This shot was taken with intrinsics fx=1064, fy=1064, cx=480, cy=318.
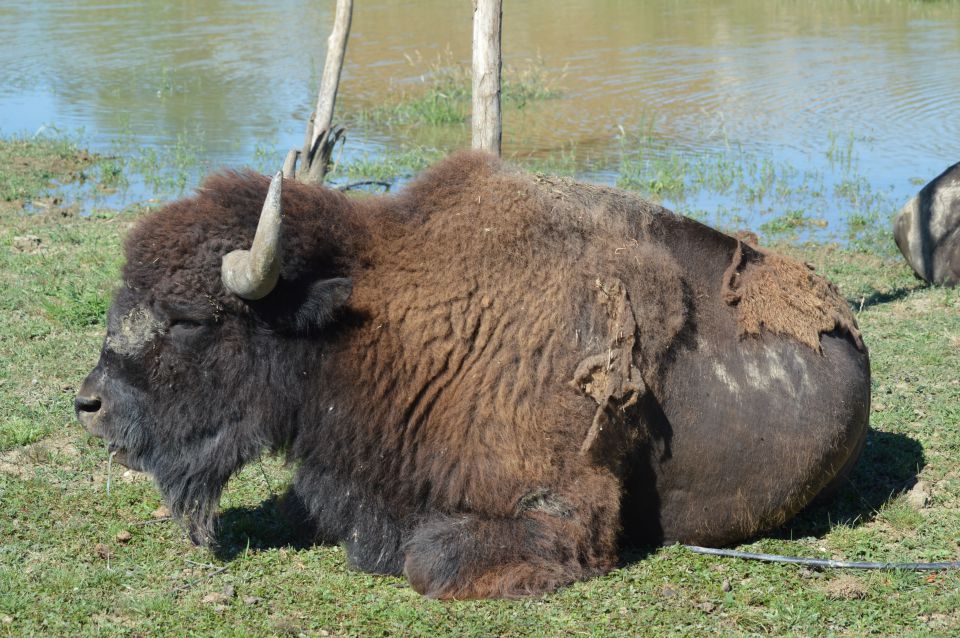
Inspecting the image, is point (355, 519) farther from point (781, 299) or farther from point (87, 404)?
point (781, 299)

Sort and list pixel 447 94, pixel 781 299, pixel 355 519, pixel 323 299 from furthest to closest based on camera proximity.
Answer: pixel 447 94, pixel 781 299, pixel 355 519, pixel 323 299

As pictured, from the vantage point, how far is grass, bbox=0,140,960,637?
14.4 feet

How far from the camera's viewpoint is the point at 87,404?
4797 mm

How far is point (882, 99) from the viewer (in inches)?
739

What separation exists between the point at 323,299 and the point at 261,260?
1.29 ft

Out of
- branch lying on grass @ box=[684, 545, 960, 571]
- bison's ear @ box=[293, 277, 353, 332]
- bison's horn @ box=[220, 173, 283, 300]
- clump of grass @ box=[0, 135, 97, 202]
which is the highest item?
bison's horn @ box=[220, 173, 283, 300]

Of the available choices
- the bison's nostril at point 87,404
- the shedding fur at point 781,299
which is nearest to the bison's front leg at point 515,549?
the shedding fur at point 781,299

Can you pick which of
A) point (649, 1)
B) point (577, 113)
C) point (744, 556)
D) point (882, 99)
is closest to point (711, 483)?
point (744, 556)

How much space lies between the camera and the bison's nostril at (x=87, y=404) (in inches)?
188

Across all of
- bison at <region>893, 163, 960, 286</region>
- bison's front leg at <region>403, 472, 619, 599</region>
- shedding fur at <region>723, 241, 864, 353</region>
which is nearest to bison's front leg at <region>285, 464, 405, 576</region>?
bison's front leg at <region>403, 472, 619, 599</region>

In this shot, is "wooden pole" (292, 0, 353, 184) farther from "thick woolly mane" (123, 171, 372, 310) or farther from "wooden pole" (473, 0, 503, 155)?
"thick woolly mane" (123, 171, 372, 310)

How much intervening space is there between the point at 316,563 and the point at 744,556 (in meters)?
2.00

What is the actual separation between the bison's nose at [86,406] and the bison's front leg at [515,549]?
1.55 metres

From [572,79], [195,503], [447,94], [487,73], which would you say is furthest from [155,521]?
[572,79]
